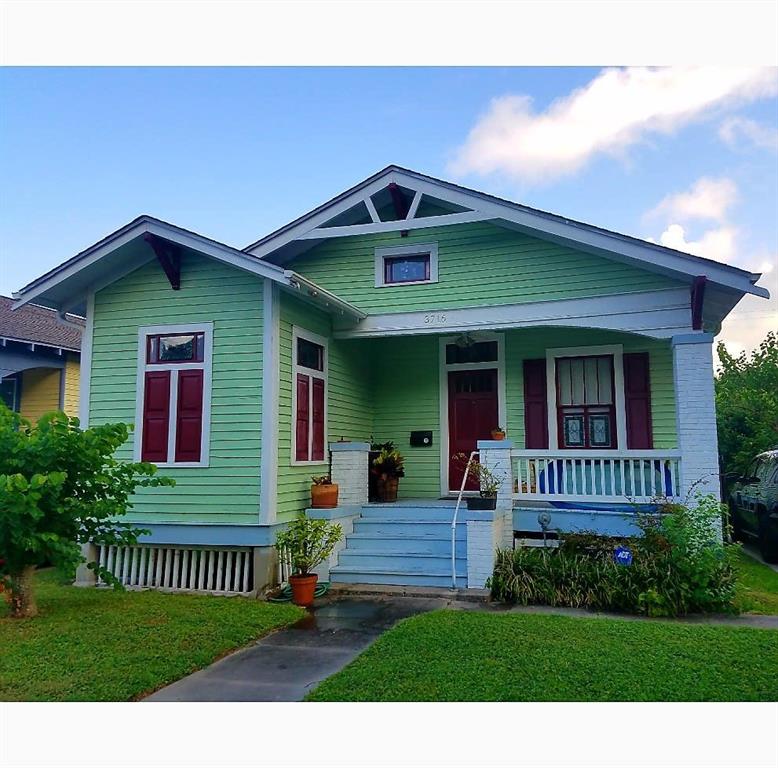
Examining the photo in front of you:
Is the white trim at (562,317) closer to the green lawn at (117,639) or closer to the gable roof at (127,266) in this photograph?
the gable roof at (127,266)

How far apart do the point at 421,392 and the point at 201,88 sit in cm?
574

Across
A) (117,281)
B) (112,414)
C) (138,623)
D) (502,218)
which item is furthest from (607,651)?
(117,281)

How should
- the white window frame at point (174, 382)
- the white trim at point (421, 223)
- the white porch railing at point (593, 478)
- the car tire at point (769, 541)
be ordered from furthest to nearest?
the car tire at point (769, 541), the white trim at point (421, 223), the white window frame at point (174, 382), the white porch railing at point (593, 478)

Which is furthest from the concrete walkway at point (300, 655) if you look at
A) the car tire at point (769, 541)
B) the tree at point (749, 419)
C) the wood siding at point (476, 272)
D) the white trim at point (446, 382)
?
the tree at point (749, 419)

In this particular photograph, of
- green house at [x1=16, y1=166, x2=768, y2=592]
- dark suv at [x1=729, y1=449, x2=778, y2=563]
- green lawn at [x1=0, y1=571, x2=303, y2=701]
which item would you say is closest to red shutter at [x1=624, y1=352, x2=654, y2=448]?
green house at [x1=16, y1=166, x2=768, y2=592]

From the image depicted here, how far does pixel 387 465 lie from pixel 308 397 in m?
1.83

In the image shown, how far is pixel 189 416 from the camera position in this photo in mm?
8172

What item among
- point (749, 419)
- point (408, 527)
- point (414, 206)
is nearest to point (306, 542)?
point (408, 527)

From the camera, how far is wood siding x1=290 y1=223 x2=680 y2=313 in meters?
8.62

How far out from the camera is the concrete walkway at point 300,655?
4418mm

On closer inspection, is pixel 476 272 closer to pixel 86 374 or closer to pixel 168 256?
pixel 168 256

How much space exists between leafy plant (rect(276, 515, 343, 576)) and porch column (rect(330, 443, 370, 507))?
1.17m

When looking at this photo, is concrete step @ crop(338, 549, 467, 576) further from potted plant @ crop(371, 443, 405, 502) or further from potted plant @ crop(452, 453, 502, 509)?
potted plant @ crop(371, 443, 405, 502)

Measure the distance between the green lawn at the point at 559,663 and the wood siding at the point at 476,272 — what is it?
4494 mm
